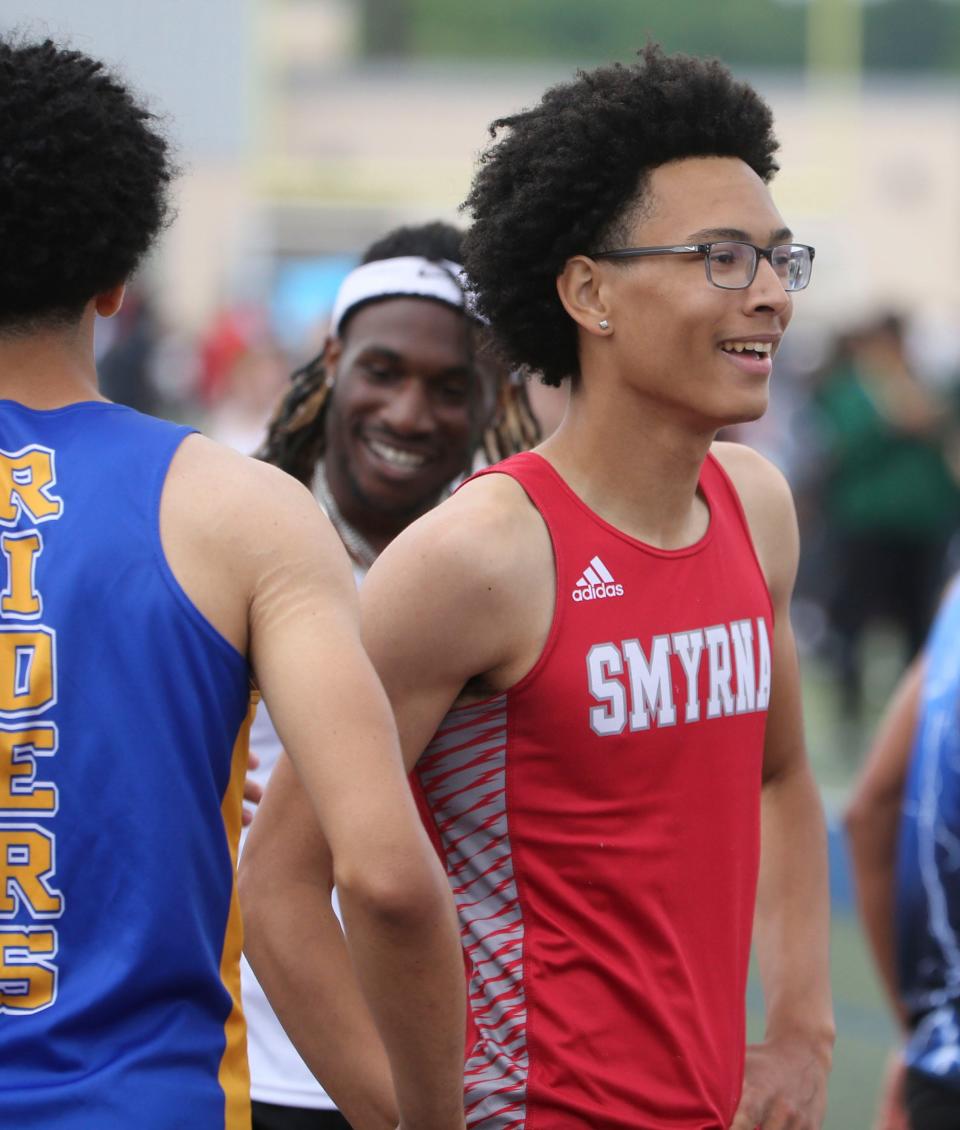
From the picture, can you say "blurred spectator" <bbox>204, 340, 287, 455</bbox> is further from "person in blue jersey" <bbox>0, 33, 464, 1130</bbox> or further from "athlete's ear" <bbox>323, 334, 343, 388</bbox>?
"person in blue jersey" <bbox>0, 33, 464, 1130</bbox>

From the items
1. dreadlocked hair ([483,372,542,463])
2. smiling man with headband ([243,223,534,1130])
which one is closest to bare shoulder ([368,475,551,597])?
smiling man with headband ([243,223,534,1130])

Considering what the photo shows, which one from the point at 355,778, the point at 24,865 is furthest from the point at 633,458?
the point at 24,865

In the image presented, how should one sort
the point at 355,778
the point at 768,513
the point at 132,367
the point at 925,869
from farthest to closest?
the point at 132,367 → the point at 925,869 → the point at 768,513 → the point at 355,778

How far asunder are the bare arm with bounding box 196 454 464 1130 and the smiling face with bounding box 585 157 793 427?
0.70 m

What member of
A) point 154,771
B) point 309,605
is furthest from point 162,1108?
point 309,605

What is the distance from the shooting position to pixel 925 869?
11.1ft

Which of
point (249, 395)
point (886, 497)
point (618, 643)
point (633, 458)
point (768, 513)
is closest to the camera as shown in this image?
point (618, 643)

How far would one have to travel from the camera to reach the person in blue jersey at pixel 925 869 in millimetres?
3309

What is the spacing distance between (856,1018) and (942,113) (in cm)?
4372

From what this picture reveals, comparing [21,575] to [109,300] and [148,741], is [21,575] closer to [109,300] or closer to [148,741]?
[148,741]

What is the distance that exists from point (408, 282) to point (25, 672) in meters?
1.72

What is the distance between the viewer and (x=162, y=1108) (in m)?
2.16

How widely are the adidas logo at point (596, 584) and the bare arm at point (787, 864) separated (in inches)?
15.3

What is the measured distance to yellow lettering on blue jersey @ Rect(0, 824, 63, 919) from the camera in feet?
7.07
